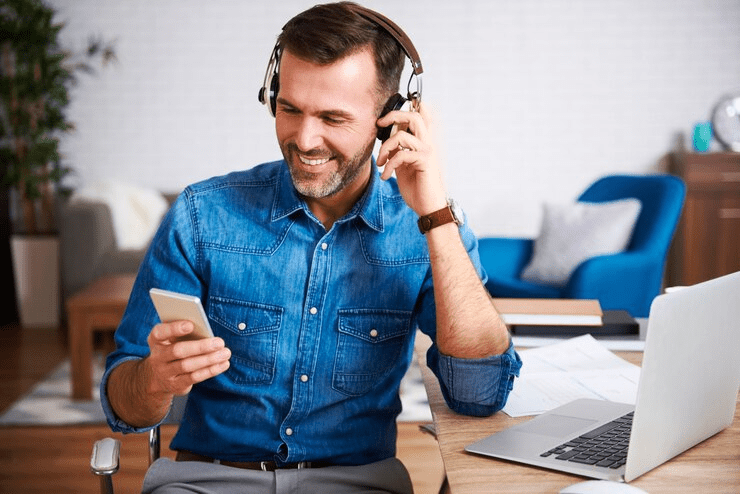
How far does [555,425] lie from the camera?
107cm

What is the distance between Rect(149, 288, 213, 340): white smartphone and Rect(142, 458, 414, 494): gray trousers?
0.36 m

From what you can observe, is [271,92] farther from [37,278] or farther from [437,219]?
[37,278]

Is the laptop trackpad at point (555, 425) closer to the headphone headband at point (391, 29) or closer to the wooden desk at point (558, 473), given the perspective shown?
the wooden desk at point (558, 473)

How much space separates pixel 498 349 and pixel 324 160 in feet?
1.35

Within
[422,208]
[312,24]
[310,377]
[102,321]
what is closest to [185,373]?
[310,377]

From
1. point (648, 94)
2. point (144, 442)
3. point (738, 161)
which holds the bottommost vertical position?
point (144, 442)

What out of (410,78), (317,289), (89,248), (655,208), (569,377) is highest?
(410,78)

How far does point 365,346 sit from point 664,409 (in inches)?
22.8

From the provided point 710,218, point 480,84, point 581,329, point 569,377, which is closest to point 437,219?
point 569,377

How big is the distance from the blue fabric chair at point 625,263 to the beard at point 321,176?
2.26 meters

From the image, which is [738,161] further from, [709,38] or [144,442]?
[144,442]

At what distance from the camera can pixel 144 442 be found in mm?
3016

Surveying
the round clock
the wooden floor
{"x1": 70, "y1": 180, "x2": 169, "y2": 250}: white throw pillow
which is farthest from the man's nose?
the round clock

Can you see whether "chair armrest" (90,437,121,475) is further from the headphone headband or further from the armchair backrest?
the armchair backrest
